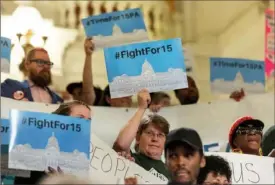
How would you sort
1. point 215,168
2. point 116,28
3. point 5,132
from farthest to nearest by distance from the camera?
point 116,28 < point 5,132 < point 215,168

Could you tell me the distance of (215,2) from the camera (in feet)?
19.8

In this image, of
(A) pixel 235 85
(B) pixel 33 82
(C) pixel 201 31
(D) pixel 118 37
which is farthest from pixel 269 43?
(C) pixel 201 31

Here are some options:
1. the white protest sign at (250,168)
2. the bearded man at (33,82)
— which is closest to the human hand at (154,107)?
the bearded man at (33,82)

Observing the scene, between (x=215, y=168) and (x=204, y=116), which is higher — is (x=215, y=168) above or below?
below

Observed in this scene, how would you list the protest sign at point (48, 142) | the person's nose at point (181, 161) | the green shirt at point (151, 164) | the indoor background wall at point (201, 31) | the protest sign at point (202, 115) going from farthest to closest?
the indoor background wall at point (201, 31) < the protest sign at point (202, 115) < the green shirt at point (151, 164) < the protest sign at point (48, 142) < the person's nose at point (181, 161)

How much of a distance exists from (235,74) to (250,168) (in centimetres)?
147

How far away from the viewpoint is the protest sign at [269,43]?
421 centimetres

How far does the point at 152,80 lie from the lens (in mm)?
2451

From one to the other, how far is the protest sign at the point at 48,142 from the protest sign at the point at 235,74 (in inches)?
65.2

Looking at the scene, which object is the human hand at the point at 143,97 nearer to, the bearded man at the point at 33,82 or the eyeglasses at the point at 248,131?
the eyeglasses at the point at 248,131

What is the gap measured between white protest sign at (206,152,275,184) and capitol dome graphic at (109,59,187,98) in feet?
1.25

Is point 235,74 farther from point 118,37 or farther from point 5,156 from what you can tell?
point 5,156

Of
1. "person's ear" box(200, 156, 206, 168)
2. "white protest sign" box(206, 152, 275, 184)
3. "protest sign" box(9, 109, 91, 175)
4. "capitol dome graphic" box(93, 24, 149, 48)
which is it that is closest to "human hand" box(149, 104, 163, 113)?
"capitol dome graphic" box(93, 24, 149, 48)

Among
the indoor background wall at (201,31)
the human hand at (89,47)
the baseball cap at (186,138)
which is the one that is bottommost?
the baseball cap at (186,138)
